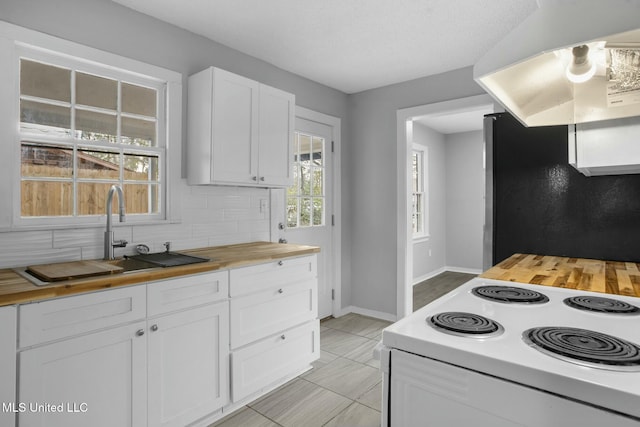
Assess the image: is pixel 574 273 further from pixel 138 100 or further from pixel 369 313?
pixel 138 100

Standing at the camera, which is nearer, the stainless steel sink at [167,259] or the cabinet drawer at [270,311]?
the stainless steel sink at [167,259]

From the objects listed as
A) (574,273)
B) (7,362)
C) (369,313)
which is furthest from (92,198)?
(369,313)

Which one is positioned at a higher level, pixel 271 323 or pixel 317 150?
pixel 317 150

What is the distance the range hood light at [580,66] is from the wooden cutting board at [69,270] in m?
1.99

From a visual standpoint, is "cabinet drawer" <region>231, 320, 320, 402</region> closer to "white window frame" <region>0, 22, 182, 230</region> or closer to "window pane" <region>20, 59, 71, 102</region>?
"white window frame" <region>0, 22, 182, 230</region>

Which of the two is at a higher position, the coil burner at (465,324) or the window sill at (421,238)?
the coil burner at (465,324)

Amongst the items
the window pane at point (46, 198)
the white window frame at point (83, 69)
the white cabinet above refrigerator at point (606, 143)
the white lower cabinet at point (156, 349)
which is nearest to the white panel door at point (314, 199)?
the white lower cabinet at point (156, 349)

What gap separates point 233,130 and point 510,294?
1979 mm

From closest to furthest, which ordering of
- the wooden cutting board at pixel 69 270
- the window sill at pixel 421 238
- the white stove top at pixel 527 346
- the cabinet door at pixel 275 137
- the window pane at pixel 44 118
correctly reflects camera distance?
the white stove top at pixel 527 346, the wooden cutting board at pixel 69 270, the window pane at pixel 44 118, the cabinet door at pixel 275 137, the window sill at pixel 421 238

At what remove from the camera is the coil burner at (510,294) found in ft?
3.86

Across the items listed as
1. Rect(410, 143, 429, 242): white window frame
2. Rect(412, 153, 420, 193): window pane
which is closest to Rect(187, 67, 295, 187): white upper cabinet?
Rect(412, 153, 420, 193): window pane

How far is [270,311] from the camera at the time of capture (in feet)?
7.57

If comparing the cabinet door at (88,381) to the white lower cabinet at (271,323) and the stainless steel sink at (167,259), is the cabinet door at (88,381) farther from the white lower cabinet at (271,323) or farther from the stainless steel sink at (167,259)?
the white lower cabinet at (271,323)

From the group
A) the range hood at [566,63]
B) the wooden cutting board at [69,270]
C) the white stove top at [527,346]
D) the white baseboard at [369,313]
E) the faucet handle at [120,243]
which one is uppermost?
the range hood at [566,63]
